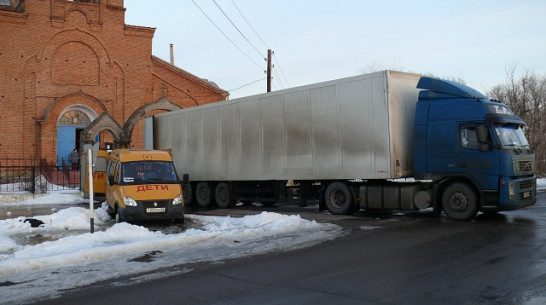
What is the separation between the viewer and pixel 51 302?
6.05 metres

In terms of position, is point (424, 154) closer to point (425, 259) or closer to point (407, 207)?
point (407, 207)

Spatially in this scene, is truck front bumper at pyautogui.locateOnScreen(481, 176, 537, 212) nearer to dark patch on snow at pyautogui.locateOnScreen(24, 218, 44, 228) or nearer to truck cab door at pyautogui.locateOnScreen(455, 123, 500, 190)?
truck cab door at pyautogui.locateOnScreen(455, 123, 500, 190)

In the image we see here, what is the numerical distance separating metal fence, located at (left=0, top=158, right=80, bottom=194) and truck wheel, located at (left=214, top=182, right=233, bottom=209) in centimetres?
973

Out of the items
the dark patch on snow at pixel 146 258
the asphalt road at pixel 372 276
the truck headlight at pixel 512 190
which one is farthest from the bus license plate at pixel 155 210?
the truck headlight at pixel 512 190

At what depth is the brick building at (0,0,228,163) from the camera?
31.3 m

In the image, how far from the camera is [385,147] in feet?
45.4

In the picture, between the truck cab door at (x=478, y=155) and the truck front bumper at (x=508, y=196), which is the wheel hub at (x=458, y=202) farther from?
the truck cab door at (x=478, y=155)

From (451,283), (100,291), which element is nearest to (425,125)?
(451,283)

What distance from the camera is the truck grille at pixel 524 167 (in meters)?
12.7

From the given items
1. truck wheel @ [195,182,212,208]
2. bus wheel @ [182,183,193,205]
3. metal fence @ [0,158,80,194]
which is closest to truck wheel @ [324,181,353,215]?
truck wheel @ [195,182,212,208]

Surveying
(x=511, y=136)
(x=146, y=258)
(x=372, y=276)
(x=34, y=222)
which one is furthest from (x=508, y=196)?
(x=34, y=222)

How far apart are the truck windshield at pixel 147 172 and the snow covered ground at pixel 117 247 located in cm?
142

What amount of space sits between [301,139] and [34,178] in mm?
14604

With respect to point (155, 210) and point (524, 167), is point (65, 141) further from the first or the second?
point (524, 167)
